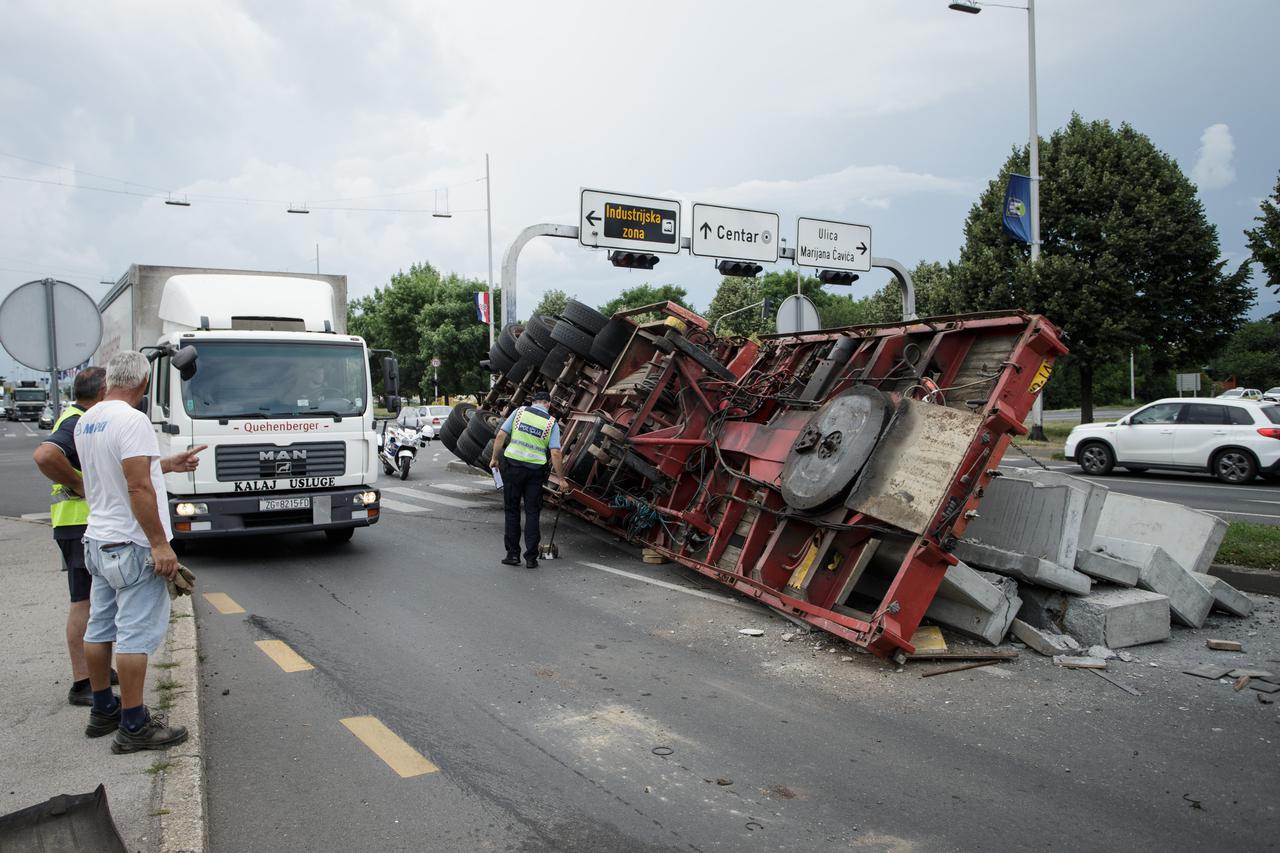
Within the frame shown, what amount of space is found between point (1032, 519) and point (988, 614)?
0.94m

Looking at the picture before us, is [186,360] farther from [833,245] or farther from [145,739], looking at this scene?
[833,245]

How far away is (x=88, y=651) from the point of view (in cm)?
407

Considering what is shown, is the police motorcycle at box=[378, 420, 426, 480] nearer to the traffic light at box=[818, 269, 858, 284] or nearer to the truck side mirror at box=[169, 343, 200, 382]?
the truck side mirror at box=[169, 343, 200, 382]

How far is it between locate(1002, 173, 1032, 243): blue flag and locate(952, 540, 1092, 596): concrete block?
16034 mm

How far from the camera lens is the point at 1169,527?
722 cm

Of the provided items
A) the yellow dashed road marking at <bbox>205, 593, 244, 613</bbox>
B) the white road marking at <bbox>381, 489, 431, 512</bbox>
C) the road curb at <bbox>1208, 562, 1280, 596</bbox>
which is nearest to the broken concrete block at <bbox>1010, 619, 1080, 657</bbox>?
the road curb at <bbox>1208, 562, 1280, 596</bbox>

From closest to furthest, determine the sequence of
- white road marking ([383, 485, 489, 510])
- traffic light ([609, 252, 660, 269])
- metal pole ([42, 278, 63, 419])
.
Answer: metal pole ([42, 278, 63, 419]), white road marking ([383, 485, 489, 510]), traffic light ([609, 252, 660, 269])

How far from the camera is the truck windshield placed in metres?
8.38

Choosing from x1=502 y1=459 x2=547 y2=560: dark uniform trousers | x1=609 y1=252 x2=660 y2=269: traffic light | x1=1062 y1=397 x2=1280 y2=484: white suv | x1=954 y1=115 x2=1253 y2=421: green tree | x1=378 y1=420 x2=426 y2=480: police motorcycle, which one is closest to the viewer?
x1=502 y1=459 x2=547 y2=560: dark uniform trousers

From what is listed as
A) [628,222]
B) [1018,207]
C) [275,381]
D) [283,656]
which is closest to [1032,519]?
[283,656]

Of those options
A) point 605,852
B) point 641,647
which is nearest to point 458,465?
point 641,647

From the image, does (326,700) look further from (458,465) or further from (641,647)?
(458,465)

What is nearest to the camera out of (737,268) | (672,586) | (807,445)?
Result: (807,445)

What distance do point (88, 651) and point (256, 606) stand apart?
306 cm
